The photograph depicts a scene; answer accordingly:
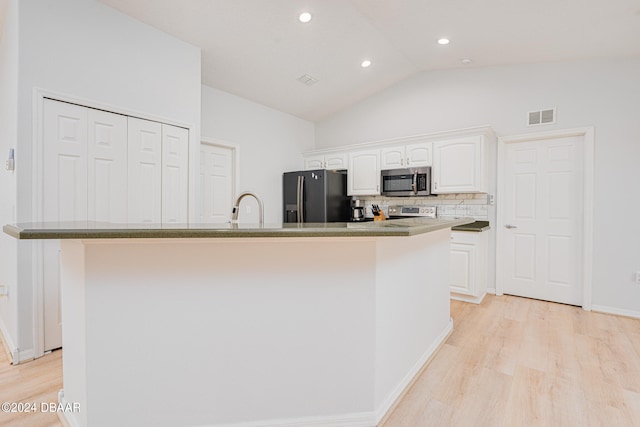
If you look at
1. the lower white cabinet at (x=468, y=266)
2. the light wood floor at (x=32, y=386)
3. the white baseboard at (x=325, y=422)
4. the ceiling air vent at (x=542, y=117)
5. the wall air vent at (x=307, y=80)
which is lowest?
the light wood floor at (x=32, y=386)

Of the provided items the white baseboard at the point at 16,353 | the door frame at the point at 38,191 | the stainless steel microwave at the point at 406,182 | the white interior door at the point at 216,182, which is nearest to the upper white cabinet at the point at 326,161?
the stainless steel microwave at the point at 406,182

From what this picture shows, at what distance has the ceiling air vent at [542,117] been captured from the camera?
3.61 metres

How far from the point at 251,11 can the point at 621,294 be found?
4.58 metres

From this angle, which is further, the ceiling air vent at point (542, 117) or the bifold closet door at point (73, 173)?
the ceiling air vent at point (542, 117)

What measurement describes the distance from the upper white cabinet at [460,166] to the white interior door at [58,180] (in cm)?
366

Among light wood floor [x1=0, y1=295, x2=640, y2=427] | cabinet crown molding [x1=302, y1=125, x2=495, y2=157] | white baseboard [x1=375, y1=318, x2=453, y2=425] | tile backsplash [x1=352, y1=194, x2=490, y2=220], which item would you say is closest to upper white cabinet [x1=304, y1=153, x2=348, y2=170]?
cabinet crown molding [x1=302, y1=125, x2=495, y2=157]

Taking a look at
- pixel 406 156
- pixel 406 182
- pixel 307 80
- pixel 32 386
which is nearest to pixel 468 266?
pixel 406 182

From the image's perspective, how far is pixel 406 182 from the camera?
4.27 meters

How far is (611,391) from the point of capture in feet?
6.23

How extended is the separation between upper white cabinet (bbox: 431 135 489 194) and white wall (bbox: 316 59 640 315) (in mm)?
451

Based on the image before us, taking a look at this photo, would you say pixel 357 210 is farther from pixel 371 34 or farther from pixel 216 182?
pixel 371 34

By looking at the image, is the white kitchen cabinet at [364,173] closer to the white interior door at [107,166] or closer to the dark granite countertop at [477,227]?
the dark granite countertop at [477,227]

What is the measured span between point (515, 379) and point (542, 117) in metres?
3.01

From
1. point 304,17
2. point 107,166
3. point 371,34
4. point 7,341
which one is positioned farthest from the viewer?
point 371,34
